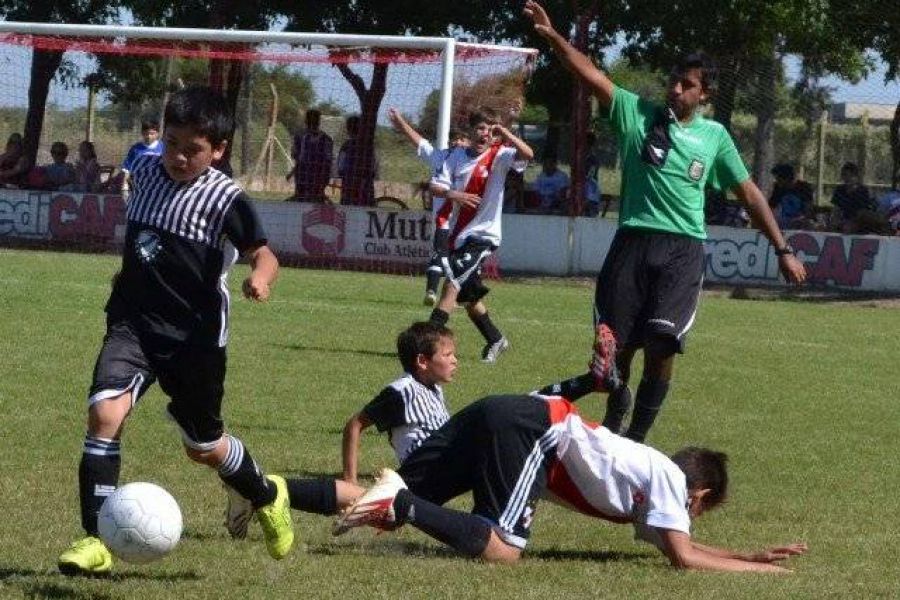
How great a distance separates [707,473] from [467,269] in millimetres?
6964

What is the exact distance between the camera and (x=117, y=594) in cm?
544

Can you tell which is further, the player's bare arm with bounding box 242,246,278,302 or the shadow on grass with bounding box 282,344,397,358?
the shadow on grass with bounding box 282,344,397,358

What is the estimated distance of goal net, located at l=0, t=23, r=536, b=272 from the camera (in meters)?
21.6

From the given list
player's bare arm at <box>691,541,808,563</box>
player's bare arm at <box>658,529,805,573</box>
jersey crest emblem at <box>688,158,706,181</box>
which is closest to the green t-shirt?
jersey crest emblem at <box>688,158,706,181</box>

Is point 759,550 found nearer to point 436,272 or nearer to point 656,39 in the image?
point 436,272

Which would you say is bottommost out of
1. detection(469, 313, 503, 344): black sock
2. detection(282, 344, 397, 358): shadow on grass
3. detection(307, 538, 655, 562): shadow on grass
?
detection(307, 538, 655, 562): shadow on grass

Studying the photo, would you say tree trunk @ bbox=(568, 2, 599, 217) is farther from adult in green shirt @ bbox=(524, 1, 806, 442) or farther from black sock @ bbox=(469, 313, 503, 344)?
adult in green shirt @ bbox=(524, 1, 806, 442)

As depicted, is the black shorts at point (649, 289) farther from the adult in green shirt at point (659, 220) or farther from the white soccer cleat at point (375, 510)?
the white soccer cleat at point (375, 510)

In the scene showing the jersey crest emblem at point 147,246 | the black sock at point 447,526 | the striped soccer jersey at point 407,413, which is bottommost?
the black sock at point 447,526

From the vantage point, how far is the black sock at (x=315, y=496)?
6.30m

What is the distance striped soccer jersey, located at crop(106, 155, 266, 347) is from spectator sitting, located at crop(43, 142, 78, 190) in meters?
19.5

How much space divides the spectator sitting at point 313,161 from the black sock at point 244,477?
18.2 m

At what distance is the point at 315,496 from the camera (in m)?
6.34

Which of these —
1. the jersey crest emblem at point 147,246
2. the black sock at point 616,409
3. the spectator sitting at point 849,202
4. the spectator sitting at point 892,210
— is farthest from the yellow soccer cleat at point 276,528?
the spectator sitting at point 892,210
